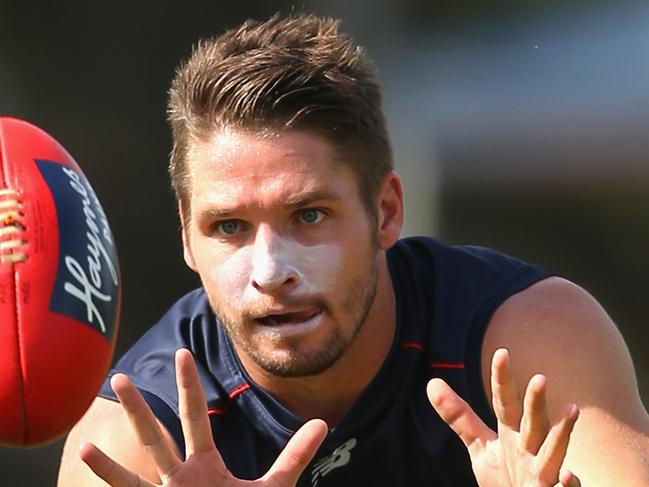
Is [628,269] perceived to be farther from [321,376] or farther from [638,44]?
[321,376]

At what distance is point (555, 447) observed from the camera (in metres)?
2.16

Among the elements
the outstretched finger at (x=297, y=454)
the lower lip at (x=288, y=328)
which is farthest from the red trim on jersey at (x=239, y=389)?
the outstretched finger at (x=297, y=454)

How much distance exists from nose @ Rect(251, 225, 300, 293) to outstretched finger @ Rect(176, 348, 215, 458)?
30cm

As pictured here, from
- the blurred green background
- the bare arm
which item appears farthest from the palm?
the blurred green background

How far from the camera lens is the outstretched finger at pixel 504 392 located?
7.25 ft

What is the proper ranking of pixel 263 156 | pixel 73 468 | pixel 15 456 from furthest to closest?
pixel 15 456
pixel 73 468
pixel 263 156

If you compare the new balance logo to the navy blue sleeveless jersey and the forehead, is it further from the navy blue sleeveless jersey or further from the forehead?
the forehead

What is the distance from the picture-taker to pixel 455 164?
4.88 m

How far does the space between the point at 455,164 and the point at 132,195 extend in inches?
44.6

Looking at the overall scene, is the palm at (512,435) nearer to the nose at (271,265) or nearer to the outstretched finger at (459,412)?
the outstretched finger at (459,412)

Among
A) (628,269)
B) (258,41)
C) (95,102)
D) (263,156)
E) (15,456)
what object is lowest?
(15,456)

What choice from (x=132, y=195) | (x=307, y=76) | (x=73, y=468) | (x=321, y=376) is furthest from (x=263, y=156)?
(x=132, y=195)

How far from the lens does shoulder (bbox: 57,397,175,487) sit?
2797 millimetres

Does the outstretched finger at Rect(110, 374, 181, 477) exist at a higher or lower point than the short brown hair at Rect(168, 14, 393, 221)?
lower
